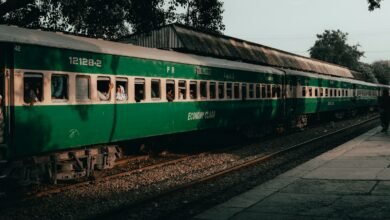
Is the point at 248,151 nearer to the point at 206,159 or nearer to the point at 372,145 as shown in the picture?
the point at 206,159

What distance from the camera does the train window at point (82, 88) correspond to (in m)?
10.4

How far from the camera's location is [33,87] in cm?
924

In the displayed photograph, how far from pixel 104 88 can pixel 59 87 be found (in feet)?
4.99

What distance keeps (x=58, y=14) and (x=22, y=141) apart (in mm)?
21204

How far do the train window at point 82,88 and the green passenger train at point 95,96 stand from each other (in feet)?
0.07

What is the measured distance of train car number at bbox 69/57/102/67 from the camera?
33.4 ft

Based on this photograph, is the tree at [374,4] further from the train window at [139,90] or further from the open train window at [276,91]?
the train window at [139,90]

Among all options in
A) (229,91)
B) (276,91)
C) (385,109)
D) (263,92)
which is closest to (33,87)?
(229,91)

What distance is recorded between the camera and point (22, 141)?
9016mm

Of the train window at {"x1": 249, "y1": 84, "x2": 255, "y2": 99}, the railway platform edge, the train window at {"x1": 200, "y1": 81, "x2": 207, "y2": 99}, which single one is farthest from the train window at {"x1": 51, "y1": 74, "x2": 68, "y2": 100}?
the train window at {"x1": 249, "y1": 84, "x2": 255, "y2": 99}

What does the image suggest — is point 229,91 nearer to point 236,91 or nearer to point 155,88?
point 236,91

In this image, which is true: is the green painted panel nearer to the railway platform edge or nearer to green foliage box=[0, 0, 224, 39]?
the railway platform edge

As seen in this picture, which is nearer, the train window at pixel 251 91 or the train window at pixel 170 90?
the train window at pixel 170 90

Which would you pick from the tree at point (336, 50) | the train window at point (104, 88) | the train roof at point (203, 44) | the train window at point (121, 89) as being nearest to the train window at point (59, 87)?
the train window at point (104, 88)
